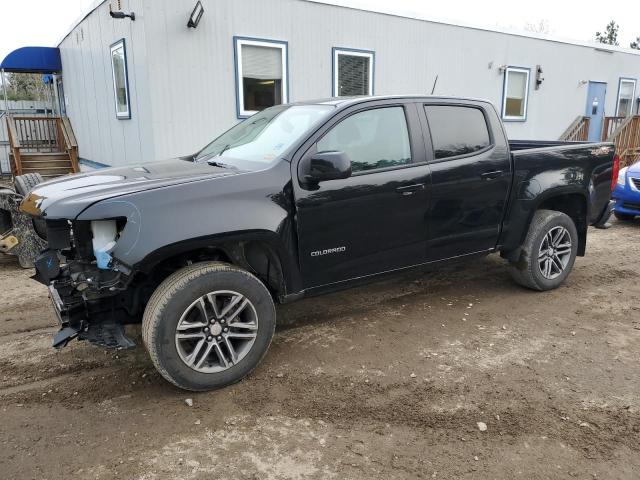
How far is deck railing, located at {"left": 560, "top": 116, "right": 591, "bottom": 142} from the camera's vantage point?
14.4m

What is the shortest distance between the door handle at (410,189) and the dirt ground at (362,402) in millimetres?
1145

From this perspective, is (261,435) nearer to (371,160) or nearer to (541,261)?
(371,160)

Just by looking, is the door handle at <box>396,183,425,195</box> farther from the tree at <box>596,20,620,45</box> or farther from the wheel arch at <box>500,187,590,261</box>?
the tree at <box>596,20,620,45</box>

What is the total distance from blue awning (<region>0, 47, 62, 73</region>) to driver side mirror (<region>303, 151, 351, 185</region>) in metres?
13.8

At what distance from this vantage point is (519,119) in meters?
13.0

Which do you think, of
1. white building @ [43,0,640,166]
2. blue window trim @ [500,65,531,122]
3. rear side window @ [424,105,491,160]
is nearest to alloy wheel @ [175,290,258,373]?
rear side window @ [424,105,491,160]

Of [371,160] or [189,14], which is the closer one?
[371,160]

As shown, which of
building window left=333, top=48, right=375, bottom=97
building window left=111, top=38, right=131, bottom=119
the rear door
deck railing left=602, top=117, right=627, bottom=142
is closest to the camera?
the rear door

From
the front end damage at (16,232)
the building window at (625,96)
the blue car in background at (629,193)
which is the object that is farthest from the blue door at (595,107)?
the front end damage at (16,232)

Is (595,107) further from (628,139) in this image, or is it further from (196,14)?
(196,14)

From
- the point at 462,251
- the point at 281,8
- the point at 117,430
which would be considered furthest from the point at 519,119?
the point at 117,430

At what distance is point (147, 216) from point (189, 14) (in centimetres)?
619

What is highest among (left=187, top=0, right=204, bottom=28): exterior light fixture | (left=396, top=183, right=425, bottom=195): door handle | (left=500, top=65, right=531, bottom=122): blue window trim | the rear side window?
(left=187, top=0, right=204, bottom=28): exterior light fixture

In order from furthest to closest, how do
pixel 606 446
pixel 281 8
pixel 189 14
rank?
pixel 281 8, pixel 189 14, pixel 606 446
